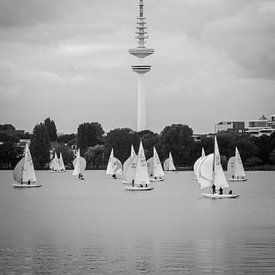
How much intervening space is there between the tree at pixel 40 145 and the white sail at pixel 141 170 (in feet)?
280

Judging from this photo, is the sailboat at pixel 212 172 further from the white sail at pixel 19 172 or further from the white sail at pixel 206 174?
the white sail at pixel 19 172

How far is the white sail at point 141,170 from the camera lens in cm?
9719

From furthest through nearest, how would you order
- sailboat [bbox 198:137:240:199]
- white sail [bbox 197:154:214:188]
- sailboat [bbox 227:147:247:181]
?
sailboat [bbox 227:147:247:181], white sail [bbox 197:154:214:188], sailboat [bbox 198:137:240:199]

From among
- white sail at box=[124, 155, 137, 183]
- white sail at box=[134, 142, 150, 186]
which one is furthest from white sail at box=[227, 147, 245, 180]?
white sail at box=[134, 142, 150, 186]

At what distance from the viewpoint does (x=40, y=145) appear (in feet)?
612

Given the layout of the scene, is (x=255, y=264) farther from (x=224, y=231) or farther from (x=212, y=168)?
(x=212, y=168)

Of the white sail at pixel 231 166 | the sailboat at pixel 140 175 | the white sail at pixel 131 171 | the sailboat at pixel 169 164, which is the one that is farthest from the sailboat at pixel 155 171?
the sailboat at pixel 169 164

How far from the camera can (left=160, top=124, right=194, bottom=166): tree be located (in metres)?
185

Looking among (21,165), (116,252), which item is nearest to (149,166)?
(21,165)

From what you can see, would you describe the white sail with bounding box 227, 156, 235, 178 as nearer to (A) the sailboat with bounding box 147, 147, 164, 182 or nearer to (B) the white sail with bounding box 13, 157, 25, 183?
(A) the sailboat with bounding box 147, 147, 164, 182

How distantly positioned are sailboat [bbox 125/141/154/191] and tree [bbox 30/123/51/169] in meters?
81.8

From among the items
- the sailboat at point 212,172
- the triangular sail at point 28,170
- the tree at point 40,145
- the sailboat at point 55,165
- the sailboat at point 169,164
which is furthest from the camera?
the tree at point 40,145

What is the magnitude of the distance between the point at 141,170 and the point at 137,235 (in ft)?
127

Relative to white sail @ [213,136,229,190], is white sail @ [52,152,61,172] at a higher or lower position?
higher
